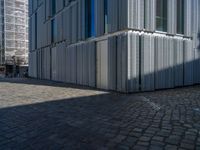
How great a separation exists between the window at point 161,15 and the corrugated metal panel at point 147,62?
1110 mm

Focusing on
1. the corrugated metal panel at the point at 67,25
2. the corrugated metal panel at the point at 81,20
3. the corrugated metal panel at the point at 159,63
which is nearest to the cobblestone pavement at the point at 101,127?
the corrugated metal panel at the point at 159,63

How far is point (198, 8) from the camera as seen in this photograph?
14.4 meters

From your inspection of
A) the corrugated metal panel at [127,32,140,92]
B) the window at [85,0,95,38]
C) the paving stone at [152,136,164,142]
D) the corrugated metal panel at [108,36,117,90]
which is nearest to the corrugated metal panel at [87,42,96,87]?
the window at [85,0,95,38]

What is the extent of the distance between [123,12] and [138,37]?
142 centimetres

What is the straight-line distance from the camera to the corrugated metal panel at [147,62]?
36.7 ft

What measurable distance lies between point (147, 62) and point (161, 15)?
2.88 m

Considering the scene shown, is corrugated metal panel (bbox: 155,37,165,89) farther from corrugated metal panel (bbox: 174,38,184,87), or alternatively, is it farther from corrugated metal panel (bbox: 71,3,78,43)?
corrugated metal panel (bbox: 71,3,78,43)

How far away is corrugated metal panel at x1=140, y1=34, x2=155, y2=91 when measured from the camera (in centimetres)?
1117

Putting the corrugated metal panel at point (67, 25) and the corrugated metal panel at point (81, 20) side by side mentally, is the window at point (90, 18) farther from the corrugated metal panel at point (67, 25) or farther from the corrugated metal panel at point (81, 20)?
the corrugated metal panel at point (67, 25)

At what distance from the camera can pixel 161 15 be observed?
12.2 metres

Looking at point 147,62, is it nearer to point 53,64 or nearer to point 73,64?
point 73,64

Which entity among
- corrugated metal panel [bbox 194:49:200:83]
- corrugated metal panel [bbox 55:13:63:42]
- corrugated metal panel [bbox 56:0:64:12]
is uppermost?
corrugated metal panel [bbox 56:0:64:12]

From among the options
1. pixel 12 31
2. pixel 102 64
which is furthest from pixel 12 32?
pixel 102 64

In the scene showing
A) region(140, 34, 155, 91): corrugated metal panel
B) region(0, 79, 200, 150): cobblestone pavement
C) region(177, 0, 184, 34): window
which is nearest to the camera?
region(0, 79, 200, 150): cobblestone pavement
